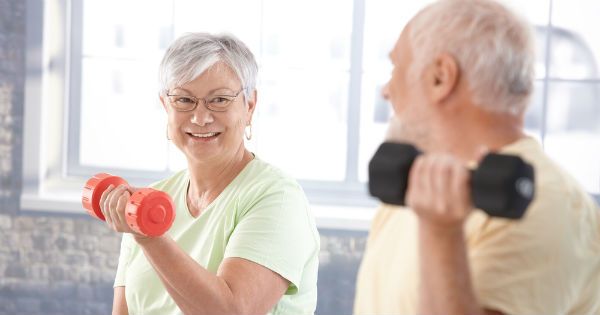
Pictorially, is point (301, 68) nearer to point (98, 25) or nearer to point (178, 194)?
point (98, 25)

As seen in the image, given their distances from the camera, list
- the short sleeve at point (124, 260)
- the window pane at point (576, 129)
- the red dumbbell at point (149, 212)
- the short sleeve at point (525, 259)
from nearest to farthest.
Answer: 1. the short sleeve at point (525, 259)
2. the red dumbbell at point (149, 212)
3. the short sleeve at point (124, 260)
4. the window pane at point (576, 129)

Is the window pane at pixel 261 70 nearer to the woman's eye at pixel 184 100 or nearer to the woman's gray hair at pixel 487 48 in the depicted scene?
the woman's eye at pixel 184 100

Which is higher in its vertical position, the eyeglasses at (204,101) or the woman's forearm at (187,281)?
the eyeglasses at (204,101)

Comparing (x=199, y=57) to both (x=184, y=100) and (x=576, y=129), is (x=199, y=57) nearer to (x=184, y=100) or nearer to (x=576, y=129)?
(x=184, y=100)

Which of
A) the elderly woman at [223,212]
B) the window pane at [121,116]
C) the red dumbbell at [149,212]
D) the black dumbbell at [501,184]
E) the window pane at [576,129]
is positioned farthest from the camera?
the window pane at [121,116]

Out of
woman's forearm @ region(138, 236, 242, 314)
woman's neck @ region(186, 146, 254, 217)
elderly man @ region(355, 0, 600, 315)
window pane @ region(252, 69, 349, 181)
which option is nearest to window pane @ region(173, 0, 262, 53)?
window pane @ region(252, 69, 349, 181)

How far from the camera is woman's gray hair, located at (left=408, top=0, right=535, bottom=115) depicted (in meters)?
1.15

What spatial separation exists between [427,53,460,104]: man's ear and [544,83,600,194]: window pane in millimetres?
3148

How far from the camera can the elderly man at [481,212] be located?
105cm

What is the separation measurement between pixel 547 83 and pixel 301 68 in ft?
3.84

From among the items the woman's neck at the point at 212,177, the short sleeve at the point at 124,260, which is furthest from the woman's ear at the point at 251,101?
the short sleeve at the point at 124,260

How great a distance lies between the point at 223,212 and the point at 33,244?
276 centimetres

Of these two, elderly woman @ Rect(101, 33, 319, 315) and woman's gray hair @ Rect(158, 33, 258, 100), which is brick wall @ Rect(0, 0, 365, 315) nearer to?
elderly woman @ Rect(101, 33, 319, 315)

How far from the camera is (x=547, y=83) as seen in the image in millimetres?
4188
